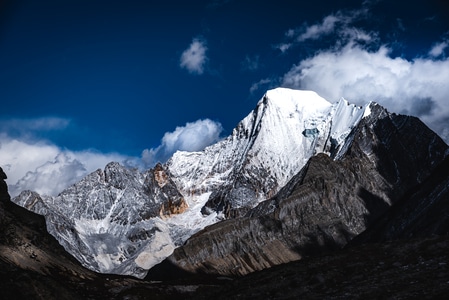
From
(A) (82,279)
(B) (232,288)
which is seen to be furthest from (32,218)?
(B) (232,288)

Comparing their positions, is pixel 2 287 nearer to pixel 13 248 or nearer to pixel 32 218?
pixel 13 248

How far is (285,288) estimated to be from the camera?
74.4 metres

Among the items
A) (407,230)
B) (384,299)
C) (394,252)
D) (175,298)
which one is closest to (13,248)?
(175,298)

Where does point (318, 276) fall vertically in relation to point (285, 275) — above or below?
below

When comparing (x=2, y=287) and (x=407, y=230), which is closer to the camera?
(x=2, y=287)

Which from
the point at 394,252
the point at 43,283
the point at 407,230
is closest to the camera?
the point at 43,283

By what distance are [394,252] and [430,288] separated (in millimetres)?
26302

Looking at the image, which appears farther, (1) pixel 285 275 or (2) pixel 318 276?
(1) pixel 285 275

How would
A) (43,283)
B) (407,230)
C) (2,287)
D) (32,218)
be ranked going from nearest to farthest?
1. (2,287)
2. (43,283)
3. (32,218)
4. (407,230)

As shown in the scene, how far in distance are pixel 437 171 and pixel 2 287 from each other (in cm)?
16554

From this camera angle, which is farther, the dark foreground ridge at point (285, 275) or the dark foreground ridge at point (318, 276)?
the dark foreground ridge at point (285, 275)

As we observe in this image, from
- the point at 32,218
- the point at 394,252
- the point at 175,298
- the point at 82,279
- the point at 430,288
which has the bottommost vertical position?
the point at 430,288

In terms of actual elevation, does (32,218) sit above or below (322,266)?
above

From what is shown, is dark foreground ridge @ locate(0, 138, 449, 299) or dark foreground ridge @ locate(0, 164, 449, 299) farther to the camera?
dark foreground ridge @ locate(0, 138, 449, 299)
